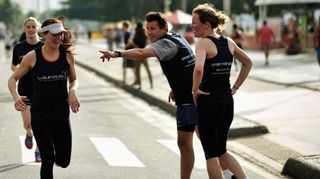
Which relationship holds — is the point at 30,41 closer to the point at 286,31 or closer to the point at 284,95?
the point at 284,95

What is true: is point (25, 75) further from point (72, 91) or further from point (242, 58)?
point (242, 58)

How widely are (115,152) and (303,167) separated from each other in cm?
288

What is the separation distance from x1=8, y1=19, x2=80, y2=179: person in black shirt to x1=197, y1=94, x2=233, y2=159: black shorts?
3.92ft

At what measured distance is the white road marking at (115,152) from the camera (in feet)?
29.9

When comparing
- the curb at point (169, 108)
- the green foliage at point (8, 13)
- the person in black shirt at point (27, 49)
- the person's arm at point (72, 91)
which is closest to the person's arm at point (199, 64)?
the person's arm at point (72, 91)

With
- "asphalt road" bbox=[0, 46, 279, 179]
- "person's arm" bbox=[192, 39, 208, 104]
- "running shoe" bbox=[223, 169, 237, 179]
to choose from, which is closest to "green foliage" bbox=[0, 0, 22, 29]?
"asphalt road" bbox=[0, 46, 279, 179]

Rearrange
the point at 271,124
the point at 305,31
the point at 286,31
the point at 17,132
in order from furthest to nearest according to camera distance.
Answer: the point at 286,31, the point at 305,31, the point at 271,124, the point at 17,132

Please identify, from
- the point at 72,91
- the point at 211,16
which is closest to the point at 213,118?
the point at 211,16

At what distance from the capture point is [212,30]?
644cm

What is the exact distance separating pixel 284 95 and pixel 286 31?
22.2 meters

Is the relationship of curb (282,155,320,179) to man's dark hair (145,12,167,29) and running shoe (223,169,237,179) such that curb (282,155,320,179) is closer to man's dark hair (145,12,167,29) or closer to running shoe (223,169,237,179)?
running shoe (223,169,237,179)

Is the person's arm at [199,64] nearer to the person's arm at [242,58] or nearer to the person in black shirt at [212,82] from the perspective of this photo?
the person in black shirt at [212,82]

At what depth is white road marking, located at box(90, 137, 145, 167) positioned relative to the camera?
9117 millimetres

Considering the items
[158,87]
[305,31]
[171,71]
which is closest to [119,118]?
[158,87]
